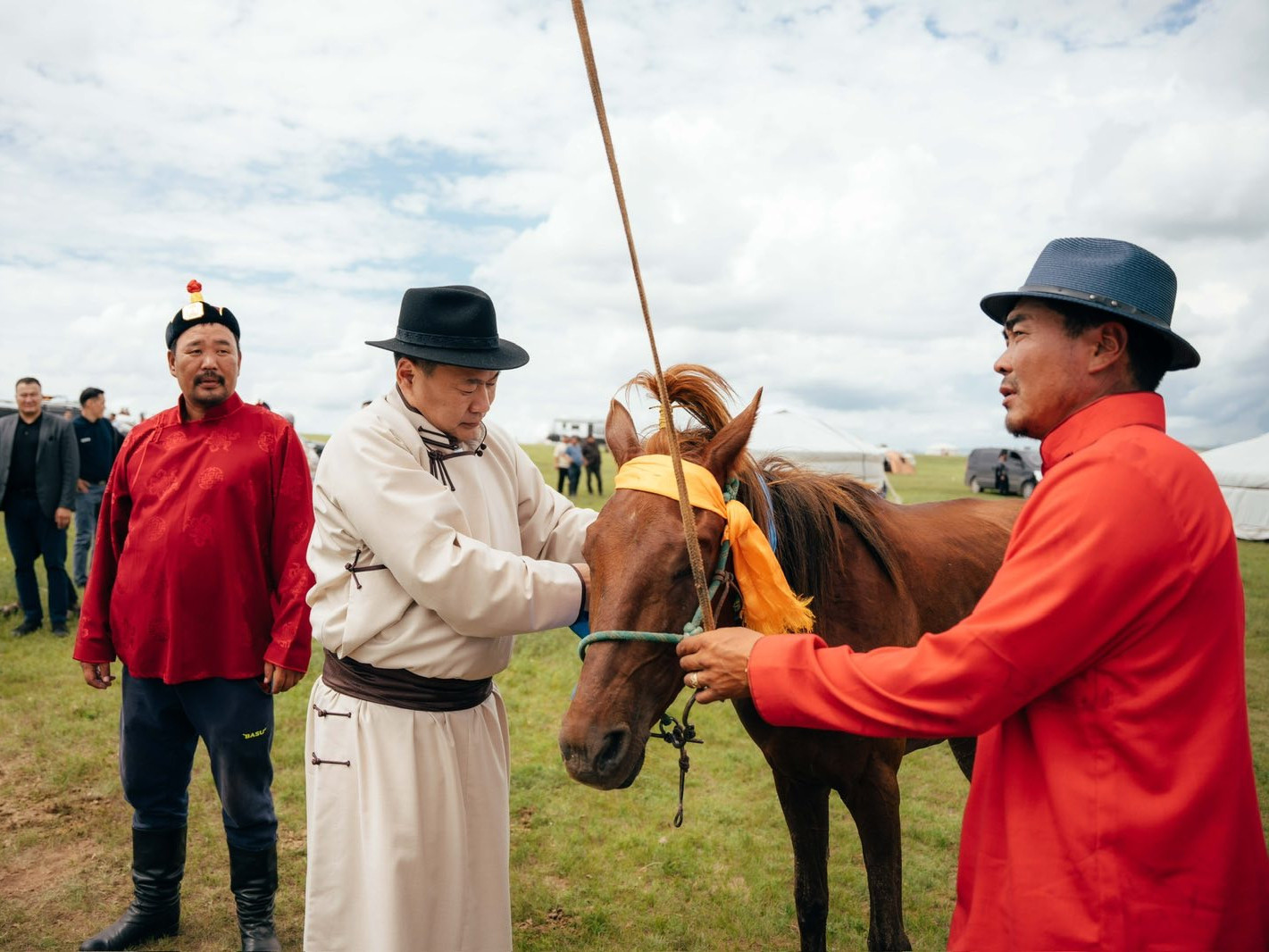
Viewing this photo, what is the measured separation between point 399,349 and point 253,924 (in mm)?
2610

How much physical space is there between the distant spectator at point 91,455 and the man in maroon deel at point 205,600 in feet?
22.2

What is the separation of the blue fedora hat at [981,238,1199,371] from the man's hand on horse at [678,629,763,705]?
99 centimetres

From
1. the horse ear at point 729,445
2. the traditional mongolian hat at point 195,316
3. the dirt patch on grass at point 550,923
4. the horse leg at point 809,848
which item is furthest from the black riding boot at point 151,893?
the horse ear at point 729,445

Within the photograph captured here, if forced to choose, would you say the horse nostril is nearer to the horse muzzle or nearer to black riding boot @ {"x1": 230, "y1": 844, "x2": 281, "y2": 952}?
the horse muzzle

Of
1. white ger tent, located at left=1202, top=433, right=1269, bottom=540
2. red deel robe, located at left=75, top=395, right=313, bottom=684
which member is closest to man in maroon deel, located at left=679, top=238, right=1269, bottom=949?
red deel robe, located at left=75, top=395, right=313, bottom=684

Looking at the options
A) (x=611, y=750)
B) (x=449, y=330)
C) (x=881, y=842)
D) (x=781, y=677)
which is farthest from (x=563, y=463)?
(x=781, y=677)

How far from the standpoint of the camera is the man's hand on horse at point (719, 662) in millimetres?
1862

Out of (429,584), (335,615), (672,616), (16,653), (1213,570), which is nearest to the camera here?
(1213,570)

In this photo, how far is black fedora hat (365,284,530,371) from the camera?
2.56 m

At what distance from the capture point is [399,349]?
2.56 meters

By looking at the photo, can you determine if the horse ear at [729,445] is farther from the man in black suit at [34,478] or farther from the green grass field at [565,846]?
the man in black suit at [34,478]

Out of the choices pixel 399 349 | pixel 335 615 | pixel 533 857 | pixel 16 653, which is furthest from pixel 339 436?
pixel 16 653

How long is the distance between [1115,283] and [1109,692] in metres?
0.82

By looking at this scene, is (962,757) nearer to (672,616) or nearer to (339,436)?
(672,616)
